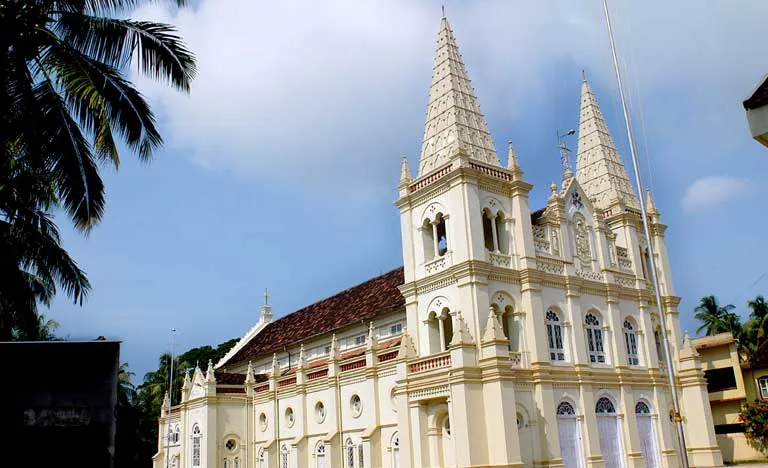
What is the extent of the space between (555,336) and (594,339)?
2657 millimetres

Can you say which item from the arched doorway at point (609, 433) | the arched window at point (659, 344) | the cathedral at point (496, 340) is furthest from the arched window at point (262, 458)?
the arched window at point (659, 344)

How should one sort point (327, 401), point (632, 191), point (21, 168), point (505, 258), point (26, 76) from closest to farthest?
point (26, 76) < point (21, 168) < point (505, 258) < point (327, 401) < point (632, 191)

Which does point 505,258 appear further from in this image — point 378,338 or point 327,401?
point 327,401

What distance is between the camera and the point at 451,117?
2808 centimetres

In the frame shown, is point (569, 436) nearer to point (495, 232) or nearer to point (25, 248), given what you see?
point (495, 232)

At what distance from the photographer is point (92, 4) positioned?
15477mm

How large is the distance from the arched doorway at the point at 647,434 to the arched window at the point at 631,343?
1.89 metres

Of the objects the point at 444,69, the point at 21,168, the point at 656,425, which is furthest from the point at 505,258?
the point at 21,168

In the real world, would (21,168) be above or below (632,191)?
below

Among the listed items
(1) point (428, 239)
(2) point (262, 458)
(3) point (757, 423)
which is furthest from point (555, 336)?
(2) point (262, 458)

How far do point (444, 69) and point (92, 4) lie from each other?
16709mm

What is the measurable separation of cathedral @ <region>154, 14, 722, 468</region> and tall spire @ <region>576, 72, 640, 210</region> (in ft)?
0.28

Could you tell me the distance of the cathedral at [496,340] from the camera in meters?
24.8

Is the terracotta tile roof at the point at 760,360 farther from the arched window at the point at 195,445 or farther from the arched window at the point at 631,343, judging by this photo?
the arched window at the point at 195,445
